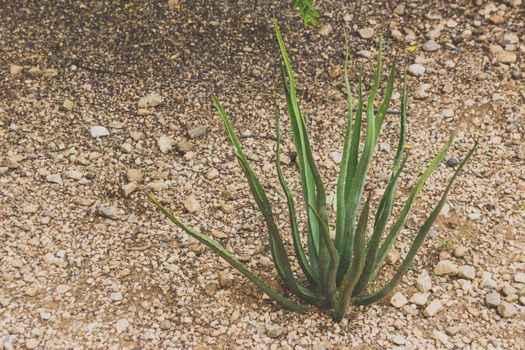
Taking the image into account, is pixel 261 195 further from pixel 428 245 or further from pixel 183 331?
pixel 428 245

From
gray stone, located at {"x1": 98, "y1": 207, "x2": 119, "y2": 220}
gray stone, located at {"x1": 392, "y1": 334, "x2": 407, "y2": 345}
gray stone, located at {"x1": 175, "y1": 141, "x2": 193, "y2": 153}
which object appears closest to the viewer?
gray stone, located at {"x1": 392, "y1": 334, "x2": 407, "y2": 345}

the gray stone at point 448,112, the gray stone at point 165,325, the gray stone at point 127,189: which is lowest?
the gray stone at point 165,325

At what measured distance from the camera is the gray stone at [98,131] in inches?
117

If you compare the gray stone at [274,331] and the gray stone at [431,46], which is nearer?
the gray stone at [274,331]

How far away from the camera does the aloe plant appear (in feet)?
6.25

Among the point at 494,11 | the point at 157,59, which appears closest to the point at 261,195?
the point at 157,59

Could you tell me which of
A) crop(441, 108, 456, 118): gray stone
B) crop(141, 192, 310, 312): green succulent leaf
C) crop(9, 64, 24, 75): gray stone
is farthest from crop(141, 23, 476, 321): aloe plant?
crop(9, 64, 24, 75): gray stone

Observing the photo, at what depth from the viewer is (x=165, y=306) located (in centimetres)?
232

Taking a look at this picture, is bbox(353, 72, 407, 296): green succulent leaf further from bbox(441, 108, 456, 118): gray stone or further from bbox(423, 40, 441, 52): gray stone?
bbox(423, 40, 441, 52): gray stone

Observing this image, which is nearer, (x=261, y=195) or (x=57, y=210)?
(x=261, y=195)

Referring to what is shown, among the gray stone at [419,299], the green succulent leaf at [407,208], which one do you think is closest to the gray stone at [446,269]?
the gray stone at [419,299]

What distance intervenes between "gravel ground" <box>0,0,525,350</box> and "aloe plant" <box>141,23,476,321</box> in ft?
0.41

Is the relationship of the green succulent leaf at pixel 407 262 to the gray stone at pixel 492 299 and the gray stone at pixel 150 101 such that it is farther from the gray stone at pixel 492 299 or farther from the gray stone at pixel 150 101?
the gray stone at pixel 150 101

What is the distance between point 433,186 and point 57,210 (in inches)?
56.6
